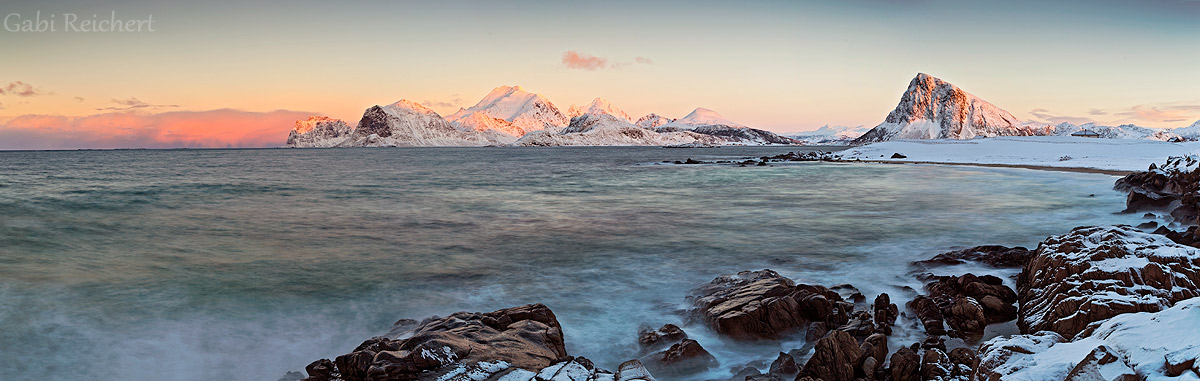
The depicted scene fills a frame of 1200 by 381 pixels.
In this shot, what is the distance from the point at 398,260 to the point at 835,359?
8.36 m

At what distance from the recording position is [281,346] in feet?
22.2

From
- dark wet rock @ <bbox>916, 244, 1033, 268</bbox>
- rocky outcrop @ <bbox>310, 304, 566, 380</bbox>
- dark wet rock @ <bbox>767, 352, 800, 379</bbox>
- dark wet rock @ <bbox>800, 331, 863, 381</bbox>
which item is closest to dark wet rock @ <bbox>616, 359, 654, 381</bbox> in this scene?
rocky outcrop @ <bbox>310, 304, 566, 380</bbox>

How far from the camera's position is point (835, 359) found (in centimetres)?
505

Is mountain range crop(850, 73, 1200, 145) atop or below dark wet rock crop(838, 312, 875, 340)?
atop

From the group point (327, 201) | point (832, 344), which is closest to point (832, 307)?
point (832, 344)

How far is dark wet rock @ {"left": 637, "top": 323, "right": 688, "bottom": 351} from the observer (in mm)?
6406

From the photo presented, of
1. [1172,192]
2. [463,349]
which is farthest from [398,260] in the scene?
[1172,192]

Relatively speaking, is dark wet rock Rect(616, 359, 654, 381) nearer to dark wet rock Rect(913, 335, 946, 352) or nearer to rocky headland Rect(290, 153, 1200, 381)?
rocky headland Rect(290, 153, 1200, 381)

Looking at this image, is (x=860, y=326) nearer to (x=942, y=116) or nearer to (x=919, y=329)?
(x=919, y=329)

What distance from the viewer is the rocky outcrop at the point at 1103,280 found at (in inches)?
203

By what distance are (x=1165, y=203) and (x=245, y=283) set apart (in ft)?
64.6

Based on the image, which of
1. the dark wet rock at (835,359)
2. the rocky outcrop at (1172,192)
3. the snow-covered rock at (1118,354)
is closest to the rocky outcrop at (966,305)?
the dark wet rock at (835,359)

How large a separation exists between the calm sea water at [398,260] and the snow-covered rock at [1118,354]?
2535 millimetres

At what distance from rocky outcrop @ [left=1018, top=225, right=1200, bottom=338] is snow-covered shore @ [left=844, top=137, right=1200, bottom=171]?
105ft
